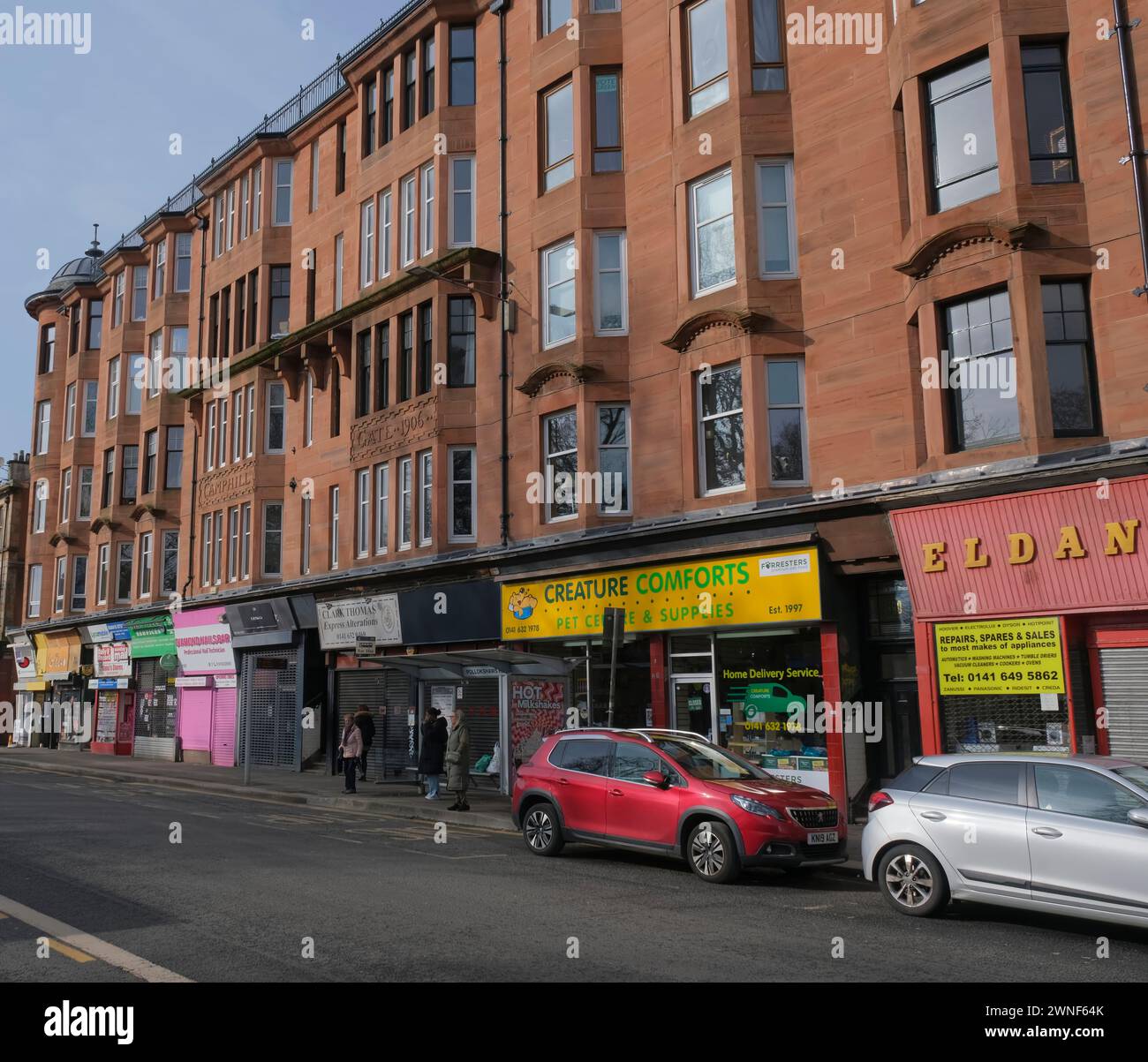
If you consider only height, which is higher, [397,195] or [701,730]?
[397,195]

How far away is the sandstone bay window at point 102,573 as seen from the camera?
39750 mm

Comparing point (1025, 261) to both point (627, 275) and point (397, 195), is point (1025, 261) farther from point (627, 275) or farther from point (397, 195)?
point (397, 195)

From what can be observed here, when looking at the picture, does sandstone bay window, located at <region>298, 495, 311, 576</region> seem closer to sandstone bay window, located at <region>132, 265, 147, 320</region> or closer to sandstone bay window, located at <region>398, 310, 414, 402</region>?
sandstone bay window, located at <region>398, 310, 414, 402</region>

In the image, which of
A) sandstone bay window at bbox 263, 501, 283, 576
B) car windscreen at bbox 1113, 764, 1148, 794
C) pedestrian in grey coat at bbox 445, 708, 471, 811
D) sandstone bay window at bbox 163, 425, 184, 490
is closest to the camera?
car windscreen at bbox 1113, 764, 1148, 794

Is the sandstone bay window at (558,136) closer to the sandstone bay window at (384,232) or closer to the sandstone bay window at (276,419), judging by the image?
the sandstone bay window at (384,232)

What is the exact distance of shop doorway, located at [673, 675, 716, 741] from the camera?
1839 centimetres

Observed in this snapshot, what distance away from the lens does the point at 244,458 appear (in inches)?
1254

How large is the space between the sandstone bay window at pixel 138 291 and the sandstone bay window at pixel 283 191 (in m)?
11.0

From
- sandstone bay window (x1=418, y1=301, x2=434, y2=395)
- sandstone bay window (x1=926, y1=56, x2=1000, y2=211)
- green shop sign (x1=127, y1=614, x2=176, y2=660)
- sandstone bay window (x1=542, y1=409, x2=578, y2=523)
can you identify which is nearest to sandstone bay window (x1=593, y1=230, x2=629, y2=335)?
sandstone bay window (x1=542, y1=409, x2=578, y2=523)

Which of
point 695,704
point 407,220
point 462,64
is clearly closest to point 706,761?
point 695,704

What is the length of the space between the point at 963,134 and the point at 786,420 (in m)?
5.00

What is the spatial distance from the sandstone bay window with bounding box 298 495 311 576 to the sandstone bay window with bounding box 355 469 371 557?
2.73 meters
